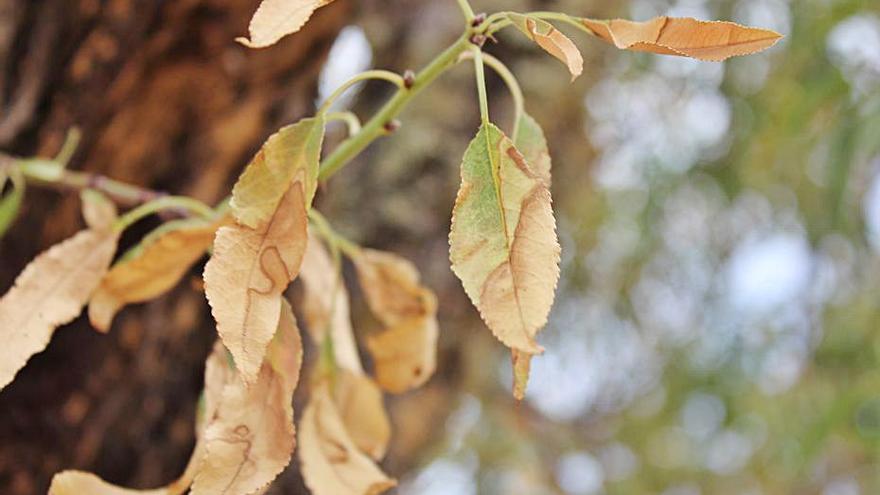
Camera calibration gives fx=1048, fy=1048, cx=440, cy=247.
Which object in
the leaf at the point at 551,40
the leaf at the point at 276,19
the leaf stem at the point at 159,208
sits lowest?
the leaf stem at the point at 159,208

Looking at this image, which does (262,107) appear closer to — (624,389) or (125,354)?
(125,354)

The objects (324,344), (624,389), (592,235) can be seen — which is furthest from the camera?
(624,389)

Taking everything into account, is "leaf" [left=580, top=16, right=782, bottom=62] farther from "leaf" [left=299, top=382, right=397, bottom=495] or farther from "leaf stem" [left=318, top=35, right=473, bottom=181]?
"leaf" [left=299, top=382, right=397, bottom=495]

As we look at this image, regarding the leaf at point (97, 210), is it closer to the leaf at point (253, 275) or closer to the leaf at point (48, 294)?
Result: the leaf at point (48, 294)

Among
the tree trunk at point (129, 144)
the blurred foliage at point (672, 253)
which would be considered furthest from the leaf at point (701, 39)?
the blurred foliage at point (672, 253)

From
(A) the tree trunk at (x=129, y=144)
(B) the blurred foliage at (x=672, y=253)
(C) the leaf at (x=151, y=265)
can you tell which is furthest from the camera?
(B) the blurred foliage at (x=672, y=253)

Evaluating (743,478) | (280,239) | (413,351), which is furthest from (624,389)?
(280,239)
